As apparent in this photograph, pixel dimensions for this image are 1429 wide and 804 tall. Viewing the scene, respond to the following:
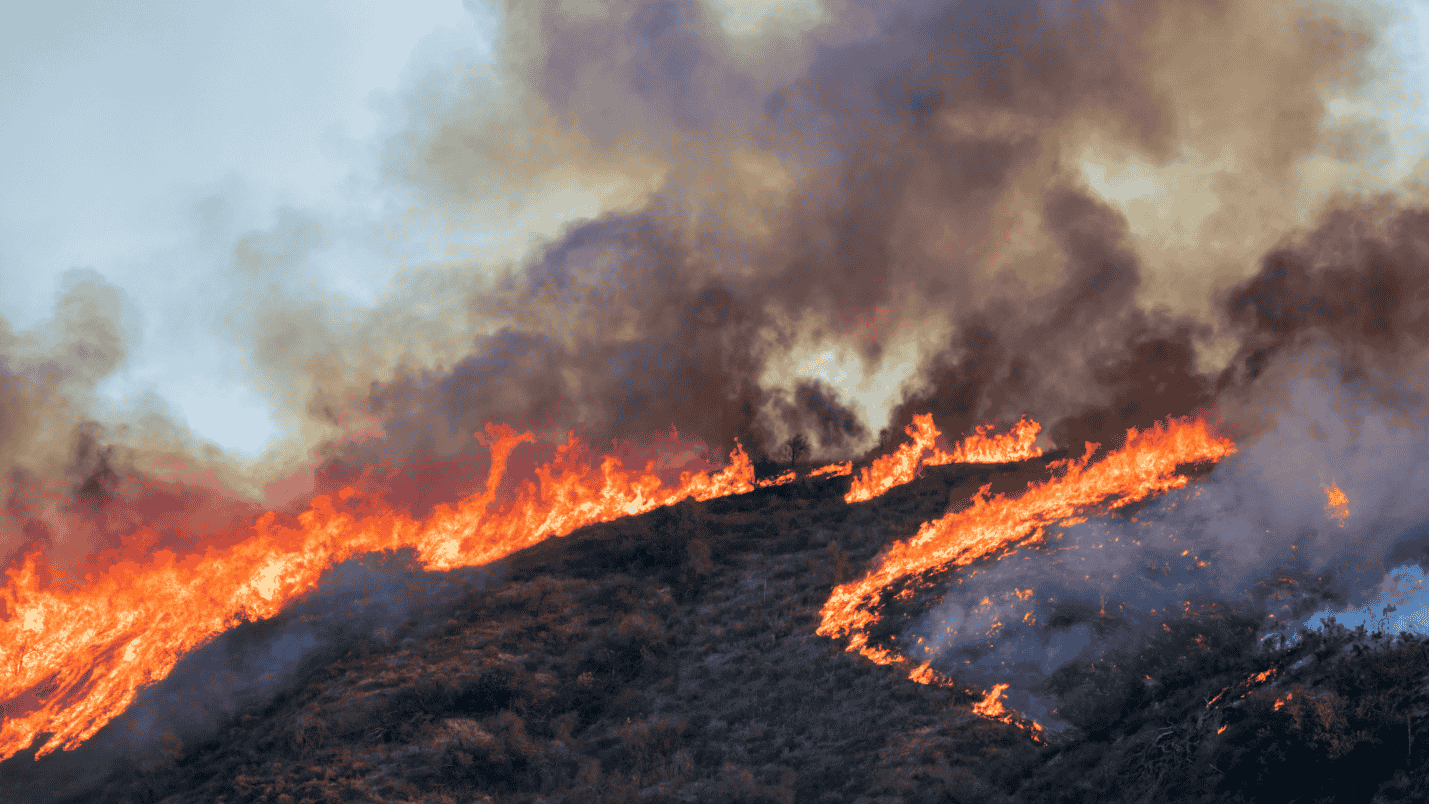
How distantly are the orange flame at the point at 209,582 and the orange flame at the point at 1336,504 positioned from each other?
65.2 feet

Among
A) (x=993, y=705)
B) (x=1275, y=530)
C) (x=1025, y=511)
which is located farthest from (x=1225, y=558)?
(x=993, y=705)

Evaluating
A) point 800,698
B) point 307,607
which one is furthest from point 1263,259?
point 307,607

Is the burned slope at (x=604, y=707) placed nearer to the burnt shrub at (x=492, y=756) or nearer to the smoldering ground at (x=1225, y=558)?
the burnt shrub at (x=492, y=756)

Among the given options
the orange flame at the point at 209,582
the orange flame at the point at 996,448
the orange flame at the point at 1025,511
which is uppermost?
the orange flame at the point at 209,582

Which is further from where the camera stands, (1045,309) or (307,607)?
(1045,309)

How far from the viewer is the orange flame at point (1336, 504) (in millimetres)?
20594

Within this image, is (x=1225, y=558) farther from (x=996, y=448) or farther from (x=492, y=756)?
(x=492, y=756)

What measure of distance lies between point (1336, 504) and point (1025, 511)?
7.45 metres

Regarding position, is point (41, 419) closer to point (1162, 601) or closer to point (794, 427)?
point (794, 427)

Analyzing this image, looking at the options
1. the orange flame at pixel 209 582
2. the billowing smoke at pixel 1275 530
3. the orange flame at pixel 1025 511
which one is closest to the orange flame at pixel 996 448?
the orange flame at pixel 1025 511

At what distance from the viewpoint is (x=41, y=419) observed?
27562 mm

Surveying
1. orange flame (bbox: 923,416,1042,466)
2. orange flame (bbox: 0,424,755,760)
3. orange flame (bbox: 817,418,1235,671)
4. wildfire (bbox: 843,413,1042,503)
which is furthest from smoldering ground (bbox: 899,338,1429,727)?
orange flame (bbox: 0,424,755,760)

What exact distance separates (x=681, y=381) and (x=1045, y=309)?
14326 mm

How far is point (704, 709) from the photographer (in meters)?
19.6
